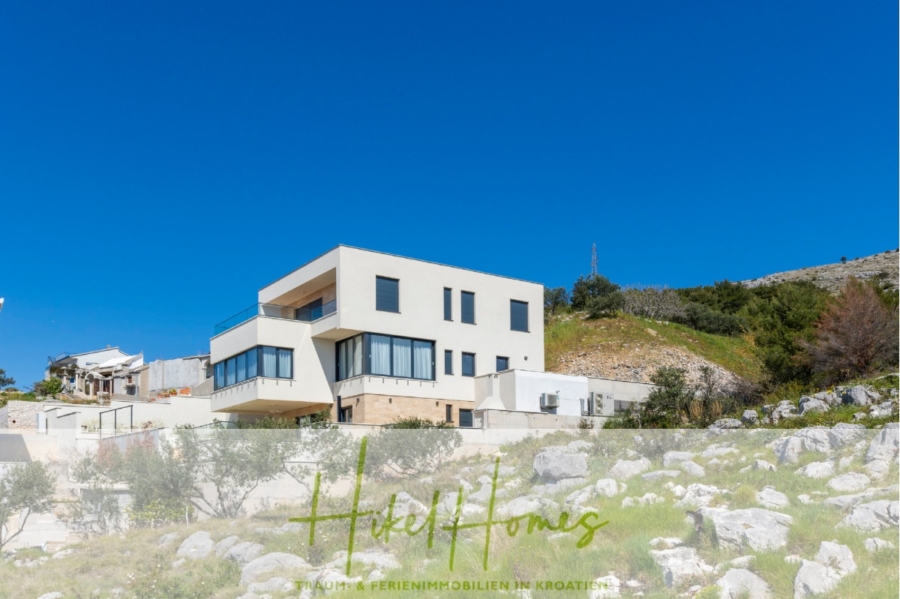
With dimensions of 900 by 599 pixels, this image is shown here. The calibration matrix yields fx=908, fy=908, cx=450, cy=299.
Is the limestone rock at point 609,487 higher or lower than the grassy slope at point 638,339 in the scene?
lower

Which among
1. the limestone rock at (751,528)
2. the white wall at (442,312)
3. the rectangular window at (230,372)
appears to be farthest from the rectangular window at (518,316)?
the limestone rock at (751,528)

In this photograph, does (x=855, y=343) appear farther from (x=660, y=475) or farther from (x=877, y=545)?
(x=877, y=545)

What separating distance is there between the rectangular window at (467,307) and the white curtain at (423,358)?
1.76 metres

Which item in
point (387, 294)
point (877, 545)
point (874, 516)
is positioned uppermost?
point (387, 294)

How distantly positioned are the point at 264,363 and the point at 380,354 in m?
3.51

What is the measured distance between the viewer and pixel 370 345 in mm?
26703

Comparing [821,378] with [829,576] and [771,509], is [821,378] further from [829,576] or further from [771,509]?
[829,576]

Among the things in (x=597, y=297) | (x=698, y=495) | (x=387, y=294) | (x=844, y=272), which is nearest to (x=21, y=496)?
(x=387, y=294)

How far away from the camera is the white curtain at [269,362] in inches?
1065

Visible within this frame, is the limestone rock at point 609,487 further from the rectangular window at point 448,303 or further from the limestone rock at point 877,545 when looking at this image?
the rectangular window at point 448,303

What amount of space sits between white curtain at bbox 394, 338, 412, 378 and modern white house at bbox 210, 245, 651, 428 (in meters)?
0.03

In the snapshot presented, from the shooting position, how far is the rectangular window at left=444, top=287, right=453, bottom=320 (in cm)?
2871

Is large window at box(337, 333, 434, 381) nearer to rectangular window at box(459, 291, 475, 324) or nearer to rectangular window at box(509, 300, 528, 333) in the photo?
rectangular window at box(459, 291, 475, 324)

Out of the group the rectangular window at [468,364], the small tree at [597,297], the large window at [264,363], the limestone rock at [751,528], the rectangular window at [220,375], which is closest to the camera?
the limestone rock at [751,528]
